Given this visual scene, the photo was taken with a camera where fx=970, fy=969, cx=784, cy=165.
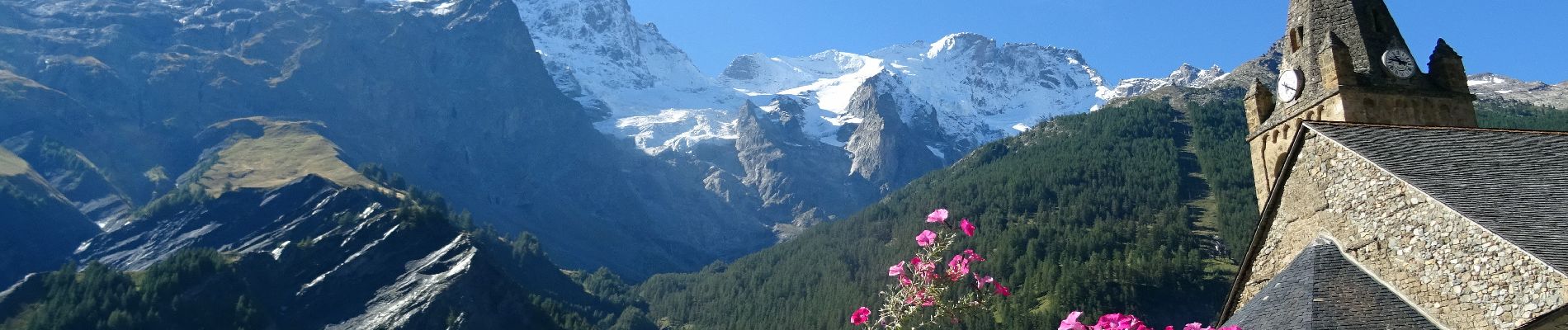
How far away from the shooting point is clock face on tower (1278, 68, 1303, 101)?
25.8m

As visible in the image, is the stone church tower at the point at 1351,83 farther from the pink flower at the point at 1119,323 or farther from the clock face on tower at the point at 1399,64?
the pink flower at the point at 1119,323

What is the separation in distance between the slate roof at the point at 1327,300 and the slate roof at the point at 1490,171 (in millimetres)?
1566

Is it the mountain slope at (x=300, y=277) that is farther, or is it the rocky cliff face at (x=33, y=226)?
the rocky cliff face at (x=33, y=226)

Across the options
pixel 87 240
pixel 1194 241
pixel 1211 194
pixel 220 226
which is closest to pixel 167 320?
pixel 220 226

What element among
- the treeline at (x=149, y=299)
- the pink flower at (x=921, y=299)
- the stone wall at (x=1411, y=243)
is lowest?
the treeline at (x=149, y=299)

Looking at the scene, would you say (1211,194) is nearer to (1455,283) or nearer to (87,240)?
(1455,283)

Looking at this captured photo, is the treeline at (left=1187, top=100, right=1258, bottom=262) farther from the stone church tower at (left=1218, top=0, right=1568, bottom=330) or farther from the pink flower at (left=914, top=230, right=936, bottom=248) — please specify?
the pink flower at (left=914, top=230, right=936, bottom=248)

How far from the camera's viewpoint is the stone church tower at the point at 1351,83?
2423cm

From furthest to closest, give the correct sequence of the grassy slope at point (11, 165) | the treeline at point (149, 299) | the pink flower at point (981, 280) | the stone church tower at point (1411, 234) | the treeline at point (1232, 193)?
the grassy slope at point (11, 165) → the treeline at point (1232, 193) → the treeline at point (149, 299) → the stone church tower at point (1411, 234) → the pink flower at point (981, 280)

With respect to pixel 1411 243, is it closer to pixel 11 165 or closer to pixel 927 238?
pixel 927 238


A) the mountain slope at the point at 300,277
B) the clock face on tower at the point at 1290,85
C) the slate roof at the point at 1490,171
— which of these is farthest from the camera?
the mountain slope at the point at 300,277

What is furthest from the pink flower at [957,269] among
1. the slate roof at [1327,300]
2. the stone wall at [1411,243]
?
the stone wall at [1411,243]

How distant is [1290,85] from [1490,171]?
12495 millimetres

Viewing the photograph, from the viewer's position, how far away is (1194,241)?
6181 inches
